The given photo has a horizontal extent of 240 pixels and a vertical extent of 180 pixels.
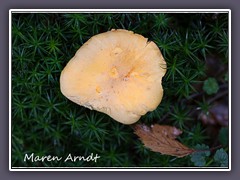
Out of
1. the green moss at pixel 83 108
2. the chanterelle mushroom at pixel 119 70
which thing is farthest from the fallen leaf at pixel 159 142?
the chanterelle mushroom at pixel 119 70

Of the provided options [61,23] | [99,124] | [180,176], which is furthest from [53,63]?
[180,176]

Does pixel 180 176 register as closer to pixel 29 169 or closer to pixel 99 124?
pixel 99 124

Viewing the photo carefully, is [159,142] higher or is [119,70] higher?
[119,70]

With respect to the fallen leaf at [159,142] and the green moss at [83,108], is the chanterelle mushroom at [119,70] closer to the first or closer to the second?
the green moss at [83,108]

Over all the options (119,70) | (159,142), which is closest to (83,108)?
(119,70)

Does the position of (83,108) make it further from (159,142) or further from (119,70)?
(159,142)

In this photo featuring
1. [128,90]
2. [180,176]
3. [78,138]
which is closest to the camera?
[128,90]
